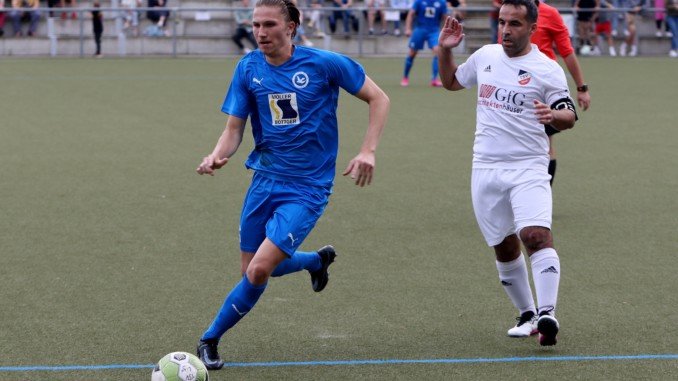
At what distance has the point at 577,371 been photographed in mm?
6074

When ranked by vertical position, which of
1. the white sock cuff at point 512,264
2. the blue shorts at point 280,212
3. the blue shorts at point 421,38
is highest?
the blue shorts at point 280,212

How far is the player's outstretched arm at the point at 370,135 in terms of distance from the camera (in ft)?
19.8

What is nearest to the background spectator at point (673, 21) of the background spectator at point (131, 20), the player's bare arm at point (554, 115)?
the background spectator at point (131, 20)

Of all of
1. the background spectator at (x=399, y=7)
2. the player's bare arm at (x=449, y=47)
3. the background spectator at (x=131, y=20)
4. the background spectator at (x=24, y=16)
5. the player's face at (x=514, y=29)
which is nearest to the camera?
the player's face at (x=514, y=29)

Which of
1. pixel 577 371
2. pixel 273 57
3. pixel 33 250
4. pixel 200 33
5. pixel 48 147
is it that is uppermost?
pixel 273 57

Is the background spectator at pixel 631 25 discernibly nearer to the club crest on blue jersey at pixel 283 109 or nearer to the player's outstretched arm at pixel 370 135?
the player's outstretched arm at pixel 370 135

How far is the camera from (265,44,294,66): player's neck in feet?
20.6

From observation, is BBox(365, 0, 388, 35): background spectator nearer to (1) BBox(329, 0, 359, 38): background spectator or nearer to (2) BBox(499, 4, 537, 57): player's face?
(1) BBox(329, 0, 359, 38): background spectator

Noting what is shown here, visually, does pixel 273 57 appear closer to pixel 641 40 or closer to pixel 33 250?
pixel 33 250

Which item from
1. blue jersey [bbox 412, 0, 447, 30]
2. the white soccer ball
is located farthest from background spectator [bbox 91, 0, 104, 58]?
the white soccer ball

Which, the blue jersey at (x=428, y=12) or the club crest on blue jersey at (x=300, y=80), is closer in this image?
the club crest on blue jersey at (x=300, y=80)

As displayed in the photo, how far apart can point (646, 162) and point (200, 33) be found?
20.1 meters

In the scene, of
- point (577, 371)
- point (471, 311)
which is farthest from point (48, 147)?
point (577, 371)

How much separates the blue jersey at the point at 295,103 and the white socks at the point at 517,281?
1188 mm
